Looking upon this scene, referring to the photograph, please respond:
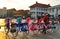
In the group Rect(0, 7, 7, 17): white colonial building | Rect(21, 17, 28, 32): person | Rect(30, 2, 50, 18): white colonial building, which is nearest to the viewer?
Rect(0, 7, 7, 17): white colonial building

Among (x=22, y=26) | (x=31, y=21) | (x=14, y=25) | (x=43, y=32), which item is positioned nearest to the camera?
(x=14, y=25)

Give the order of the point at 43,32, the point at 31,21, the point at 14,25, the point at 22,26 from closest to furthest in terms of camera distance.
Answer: the point at 14,25
the point at 22,26
the point at 31,21
the point at 43,32

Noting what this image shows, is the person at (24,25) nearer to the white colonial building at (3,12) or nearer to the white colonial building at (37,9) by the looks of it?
the white colonial building at (3,12)

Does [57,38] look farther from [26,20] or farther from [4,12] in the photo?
[4,12]

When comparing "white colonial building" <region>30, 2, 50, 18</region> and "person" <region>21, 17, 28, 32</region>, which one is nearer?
"person" <region>21, 17, 28, 32</region>

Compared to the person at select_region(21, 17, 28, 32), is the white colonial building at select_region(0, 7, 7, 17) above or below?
above

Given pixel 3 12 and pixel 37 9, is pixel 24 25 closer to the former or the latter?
pixel 3 12

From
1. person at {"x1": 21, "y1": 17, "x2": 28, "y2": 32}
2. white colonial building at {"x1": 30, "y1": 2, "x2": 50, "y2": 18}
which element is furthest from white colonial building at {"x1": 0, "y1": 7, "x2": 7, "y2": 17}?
white colonial building at {"x1": 30, "y1": 2, "x2": 50, "y2": 18}

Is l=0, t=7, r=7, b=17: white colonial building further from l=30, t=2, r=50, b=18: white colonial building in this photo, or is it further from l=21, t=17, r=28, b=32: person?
l=30, t=2, r=50, b=18: white colonial building

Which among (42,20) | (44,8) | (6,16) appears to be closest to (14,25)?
(6,16)

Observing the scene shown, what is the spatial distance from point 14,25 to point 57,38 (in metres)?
1.86

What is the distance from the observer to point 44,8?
980cm

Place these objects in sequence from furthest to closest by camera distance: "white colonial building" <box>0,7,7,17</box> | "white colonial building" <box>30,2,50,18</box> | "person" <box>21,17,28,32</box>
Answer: "white colonial building" <box>30,2,50,18</box>
"person" <box>21,17,28,32</box>
"white colonial building" <box>0,7,7,17</box>

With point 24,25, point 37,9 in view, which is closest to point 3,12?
point 24,25
